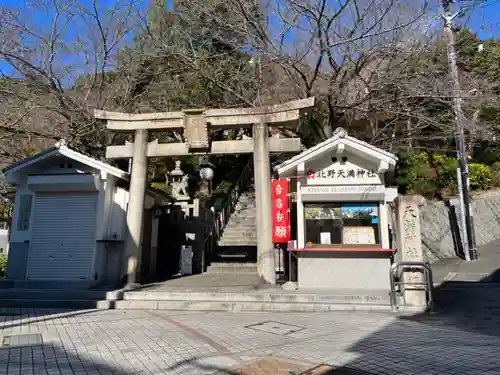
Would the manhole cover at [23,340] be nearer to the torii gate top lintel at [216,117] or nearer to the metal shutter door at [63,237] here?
the metal shutter door at [63,237]

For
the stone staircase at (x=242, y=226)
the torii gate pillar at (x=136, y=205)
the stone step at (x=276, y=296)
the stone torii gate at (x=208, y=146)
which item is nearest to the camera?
the stone step at (x=276, y=296)

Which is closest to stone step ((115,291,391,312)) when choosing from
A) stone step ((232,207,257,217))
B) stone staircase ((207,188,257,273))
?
stone staircase ((207,188,257,273))

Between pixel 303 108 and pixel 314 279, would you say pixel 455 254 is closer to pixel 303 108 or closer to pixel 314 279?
pixel 314 279

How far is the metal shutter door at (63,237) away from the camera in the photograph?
479 inches

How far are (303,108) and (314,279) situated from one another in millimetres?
5254

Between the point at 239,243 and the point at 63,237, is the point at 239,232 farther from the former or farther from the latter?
the point at 63,237

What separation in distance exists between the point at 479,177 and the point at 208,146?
16.4m

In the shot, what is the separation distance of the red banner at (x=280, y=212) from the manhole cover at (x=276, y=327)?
156 inches

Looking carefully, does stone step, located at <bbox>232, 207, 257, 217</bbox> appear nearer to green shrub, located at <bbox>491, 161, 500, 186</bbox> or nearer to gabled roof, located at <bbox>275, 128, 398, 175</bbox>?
gabled roof, located at <bbox>275, 128, 398, 175</bbox>

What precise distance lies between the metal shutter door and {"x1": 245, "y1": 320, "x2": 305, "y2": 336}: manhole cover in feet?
23.6

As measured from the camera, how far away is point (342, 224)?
11.3m

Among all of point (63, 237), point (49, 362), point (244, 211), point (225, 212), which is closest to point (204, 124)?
point (63, 237)

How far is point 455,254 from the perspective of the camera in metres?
18.2

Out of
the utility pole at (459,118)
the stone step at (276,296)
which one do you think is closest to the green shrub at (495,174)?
the utility pole at (459,118)
